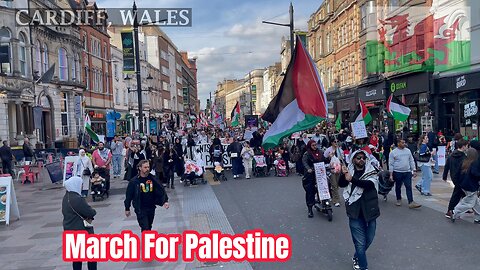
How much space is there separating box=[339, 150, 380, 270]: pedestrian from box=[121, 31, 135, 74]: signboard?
1425 centimetres

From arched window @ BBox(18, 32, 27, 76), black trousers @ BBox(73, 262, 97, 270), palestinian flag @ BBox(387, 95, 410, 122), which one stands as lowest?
black trousers @ BBox(73, 262, 97, 270)

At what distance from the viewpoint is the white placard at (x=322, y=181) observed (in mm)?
8773

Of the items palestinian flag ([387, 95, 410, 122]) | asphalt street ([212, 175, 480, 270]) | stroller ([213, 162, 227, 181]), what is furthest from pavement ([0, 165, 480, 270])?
palestinian flag ([387, 95, 410, 122])

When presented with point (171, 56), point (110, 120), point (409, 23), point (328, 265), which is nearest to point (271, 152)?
point (328, 265)

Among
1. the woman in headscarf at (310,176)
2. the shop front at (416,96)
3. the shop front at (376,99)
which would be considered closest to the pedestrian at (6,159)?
the woman in headscarf at (310,176)

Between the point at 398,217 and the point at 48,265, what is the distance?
686 cm

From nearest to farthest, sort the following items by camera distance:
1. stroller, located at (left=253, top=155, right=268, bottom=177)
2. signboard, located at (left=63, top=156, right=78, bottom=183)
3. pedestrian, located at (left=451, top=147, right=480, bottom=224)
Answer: pedestrian, located at (left=451, top=147, right=480, bottom=224) → signboard, located at (left=63, top=156, right=78, bottom=183) → stroller, located at (left=253, top=155, right=268, bottom=177)

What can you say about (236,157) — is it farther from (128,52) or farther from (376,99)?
(376,99)

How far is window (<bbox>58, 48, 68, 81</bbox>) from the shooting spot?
3294 centimetres

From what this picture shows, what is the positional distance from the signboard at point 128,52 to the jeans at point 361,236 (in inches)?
573

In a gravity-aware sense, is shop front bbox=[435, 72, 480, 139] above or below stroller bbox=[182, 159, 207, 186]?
above

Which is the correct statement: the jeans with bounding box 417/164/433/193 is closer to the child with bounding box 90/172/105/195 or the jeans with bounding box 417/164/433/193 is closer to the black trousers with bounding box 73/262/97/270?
the black trousers with bounding box 73/262/97/270

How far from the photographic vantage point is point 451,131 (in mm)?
22484

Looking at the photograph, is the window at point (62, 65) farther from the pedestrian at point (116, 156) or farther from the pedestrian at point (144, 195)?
the pedestrian at point (144, 195)
